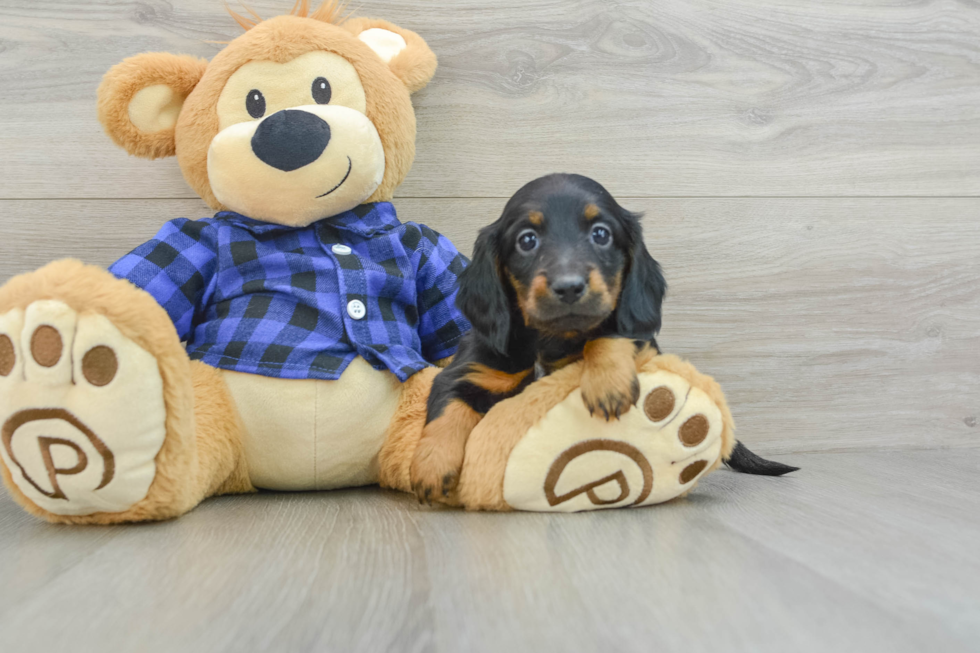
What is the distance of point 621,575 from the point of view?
0.83 meters

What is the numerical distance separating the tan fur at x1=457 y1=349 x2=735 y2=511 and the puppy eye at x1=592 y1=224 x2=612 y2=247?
20cm

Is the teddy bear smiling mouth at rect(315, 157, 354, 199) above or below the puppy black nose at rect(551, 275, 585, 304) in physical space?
above

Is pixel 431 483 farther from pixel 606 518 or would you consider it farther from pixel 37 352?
pixel 37 352

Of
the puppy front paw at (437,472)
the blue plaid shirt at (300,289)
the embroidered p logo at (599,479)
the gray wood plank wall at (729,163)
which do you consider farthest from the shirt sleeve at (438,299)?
the embroidered p logo at (599,479)

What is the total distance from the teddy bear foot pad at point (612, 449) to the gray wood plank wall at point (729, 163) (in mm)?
713

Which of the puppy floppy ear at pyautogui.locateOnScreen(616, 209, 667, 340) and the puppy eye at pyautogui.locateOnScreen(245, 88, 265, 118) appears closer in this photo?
the puppy floppy ear at pyautogui.locateOnScreen(616, 209, 667, 340)

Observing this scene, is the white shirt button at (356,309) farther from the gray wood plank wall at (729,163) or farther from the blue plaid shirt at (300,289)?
the gray wood plank wall at (729,163)

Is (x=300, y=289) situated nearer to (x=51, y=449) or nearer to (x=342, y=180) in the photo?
(x=342, y=180)

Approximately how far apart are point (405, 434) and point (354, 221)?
1.50 feet

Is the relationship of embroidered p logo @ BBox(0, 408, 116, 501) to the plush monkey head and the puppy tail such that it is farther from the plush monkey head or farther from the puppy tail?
the puppy tail

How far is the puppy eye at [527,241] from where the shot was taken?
3.93 ft

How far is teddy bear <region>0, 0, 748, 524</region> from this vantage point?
1.04 metres

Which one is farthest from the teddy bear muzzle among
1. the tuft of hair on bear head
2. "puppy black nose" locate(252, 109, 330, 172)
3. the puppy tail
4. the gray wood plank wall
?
the puppy tail

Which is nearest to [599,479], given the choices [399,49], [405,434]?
[405,434]
